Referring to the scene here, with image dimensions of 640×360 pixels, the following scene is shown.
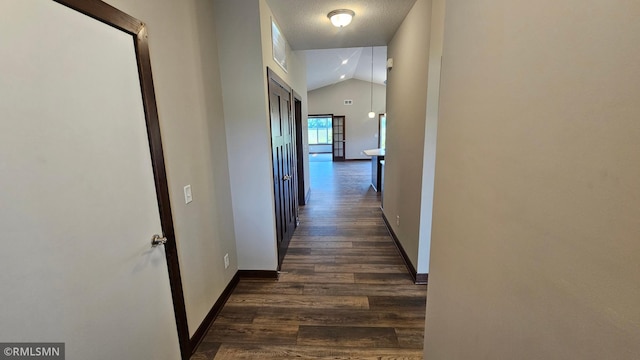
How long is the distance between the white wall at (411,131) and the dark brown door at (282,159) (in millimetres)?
1419

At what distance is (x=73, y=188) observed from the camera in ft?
3.28

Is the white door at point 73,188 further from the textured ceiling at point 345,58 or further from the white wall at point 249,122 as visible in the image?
the textured ceiling at point 345,58

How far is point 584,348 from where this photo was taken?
0.53 metres

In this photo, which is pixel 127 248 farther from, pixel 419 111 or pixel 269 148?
pixel 419 111

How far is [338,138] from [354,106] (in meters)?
1.53

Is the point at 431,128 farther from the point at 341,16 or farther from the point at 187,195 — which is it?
the point at 187,195

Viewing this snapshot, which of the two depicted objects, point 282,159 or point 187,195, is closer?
point 187,195

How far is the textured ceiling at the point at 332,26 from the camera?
2.46m

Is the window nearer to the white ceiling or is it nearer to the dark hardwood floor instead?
the white ceiling

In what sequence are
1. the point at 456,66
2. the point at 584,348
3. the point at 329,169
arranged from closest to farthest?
the point at 584,348, the point at 456,66, the point at 329,169

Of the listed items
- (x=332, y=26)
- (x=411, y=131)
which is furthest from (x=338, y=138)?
(x=411, y=131)

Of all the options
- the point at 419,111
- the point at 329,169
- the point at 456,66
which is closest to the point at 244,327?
the point at 456,66

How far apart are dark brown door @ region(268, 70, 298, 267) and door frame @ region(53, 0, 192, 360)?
121 cm

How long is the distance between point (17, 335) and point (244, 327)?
1.45 metres
